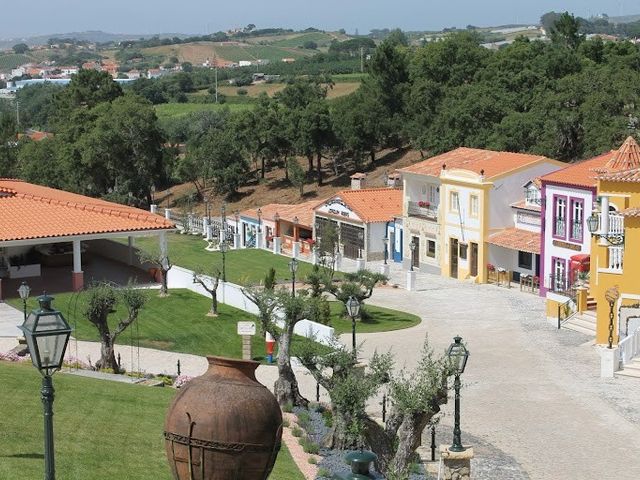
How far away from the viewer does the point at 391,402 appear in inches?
806

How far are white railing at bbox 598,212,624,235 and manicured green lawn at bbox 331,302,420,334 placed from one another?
21.7 feet

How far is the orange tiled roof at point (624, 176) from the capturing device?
Result: 33.5m

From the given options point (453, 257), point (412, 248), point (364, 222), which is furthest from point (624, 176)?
point (364, 222)

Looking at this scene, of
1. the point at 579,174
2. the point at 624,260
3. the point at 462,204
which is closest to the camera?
the point at 624,260

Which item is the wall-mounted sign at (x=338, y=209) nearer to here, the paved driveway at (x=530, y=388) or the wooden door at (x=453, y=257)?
the wooden door at (x=453, y=257)

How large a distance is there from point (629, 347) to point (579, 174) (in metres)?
12.0

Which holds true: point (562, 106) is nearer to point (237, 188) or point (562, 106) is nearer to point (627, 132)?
point (627, 132)

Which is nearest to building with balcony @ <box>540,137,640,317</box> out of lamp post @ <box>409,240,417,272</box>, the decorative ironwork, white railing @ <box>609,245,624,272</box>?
white railing @ <box>609,245,624,272</box>

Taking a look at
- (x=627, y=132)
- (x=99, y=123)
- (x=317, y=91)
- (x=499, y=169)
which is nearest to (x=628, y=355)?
(x=499, y=169)

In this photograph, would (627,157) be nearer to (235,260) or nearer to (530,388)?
(530,388)

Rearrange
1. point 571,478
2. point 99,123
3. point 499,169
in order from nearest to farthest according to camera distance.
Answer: point 571,478
point 499,169
point 99,123

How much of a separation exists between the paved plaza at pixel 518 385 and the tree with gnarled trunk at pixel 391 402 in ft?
6.16

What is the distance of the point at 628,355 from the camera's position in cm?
2992

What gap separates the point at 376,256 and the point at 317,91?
45.2 metres
